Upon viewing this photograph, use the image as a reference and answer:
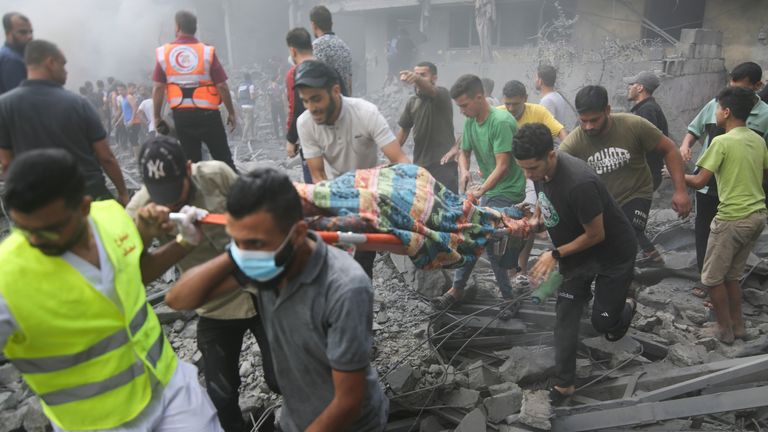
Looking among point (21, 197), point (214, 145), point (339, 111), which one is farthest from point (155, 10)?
point (21, 197)

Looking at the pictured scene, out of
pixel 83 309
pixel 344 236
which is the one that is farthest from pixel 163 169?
pixel 344 236

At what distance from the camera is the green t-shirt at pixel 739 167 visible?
13.6 ft

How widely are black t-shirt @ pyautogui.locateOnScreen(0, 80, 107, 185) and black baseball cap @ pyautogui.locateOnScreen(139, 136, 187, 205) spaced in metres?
1.87

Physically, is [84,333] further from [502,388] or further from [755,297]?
[755,297]

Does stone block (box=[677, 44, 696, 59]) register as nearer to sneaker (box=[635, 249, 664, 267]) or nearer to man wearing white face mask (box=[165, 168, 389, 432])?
sneaker (box=[635, 249, 664, 267])

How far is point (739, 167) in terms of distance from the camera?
416 centimetres

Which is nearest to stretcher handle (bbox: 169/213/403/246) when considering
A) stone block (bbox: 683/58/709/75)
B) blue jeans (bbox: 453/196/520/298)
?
blue jeans (bbox: 453/196/520/298)

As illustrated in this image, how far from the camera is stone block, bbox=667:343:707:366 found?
4082mm

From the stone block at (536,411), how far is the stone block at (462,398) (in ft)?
1.10

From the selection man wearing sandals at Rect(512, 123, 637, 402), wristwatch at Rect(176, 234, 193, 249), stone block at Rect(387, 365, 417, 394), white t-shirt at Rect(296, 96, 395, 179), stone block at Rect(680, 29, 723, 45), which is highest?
stone block at Rect(680, 29, 723, 45)

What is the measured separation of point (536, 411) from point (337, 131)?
236cm

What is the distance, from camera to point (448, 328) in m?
4.64

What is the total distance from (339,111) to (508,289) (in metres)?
2.54

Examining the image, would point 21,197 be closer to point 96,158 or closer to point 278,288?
point 278,288
